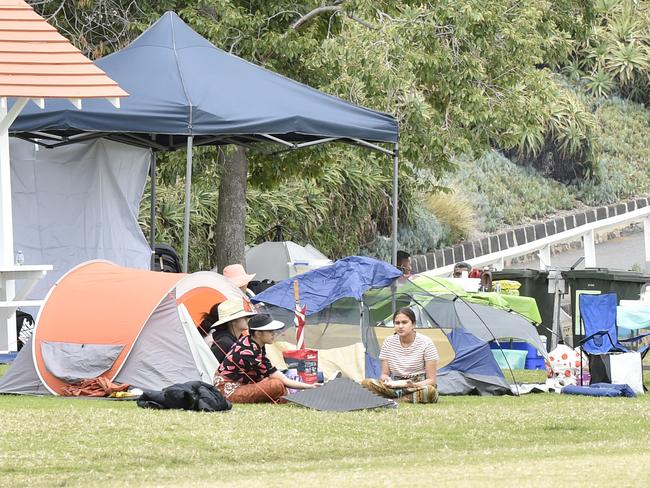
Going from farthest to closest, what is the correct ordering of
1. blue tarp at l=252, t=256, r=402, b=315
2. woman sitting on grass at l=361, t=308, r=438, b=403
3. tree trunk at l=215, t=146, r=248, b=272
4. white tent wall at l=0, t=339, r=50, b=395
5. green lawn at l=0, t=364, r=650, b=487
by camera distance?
1. tree trunk at l=215, t=146, r=248, b=272
2. blue tarp at l=252, t=256, r=402, b=315
3. white tent wall at l=0, t=339, r=50, b=395
4. woman sitting on grass at l=361, t=308, r=438, b=403
5. green lawn at l=0, t=364, r=650, b=487

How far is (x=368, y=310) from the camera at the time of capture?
1499cm

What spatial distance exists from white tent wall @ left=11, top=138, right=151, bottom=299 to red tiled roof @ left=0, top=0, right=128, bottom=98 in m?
1.57

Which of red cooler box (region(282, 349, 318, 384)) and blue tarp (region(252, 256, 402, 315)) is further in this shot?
blue tarp (region(252, 256, 402, 315))

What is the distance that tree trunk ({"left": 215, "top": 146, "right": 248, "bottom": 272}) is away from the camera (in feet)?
66.3

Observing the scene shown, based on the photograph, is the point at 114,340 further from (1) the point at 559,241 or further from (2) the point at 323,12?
(1) the point at 559,241

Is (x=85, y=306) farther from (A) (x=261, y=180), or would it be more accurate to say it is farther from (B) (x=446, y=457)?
(A) (x=261, y=180)

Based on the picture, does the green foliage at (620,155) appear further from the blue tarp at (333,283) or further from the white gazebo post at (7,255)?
the white gazebo post at (7,255)

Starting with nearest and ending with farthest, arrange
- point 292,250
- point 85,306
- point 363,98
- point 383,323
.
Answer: point 85,306 → point 383,323 → point 363,98 → point 292,250

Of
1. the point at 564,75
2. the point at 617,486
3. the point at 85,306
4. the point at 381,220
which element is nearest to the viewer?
the point at 617,486

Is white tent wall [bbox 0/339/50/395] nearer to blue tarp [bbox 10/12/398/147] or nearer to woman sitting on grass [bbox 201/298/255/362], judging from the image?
woman sitting on grass [bbox 201/298/255/362]

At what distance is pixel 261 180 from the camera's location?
72.7 ft

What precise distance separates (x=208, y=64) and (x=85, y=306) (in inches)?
177

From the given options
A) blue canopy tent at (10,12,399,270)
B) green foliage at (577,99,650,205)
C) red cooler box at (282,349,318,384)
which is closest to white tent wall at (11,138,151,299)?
blue canopy tent at (10,12,399,270)

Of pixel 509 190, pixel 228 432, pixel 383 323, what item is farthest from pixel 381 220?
pixel 228 432
